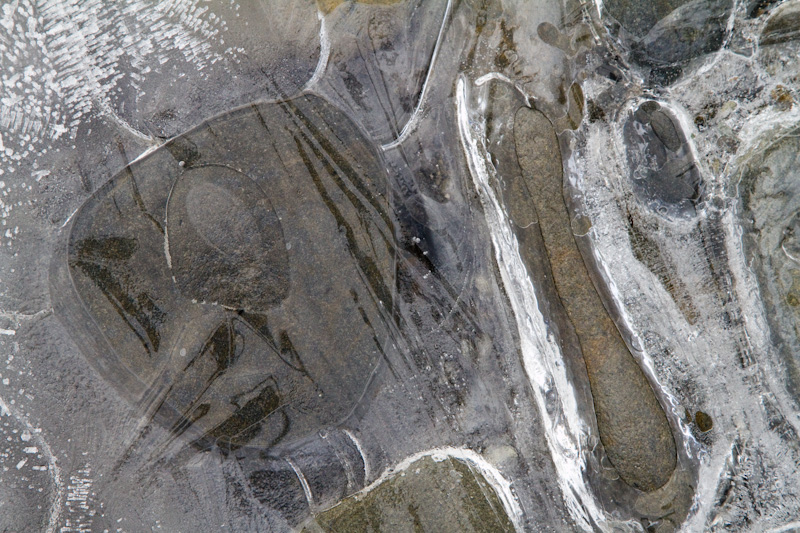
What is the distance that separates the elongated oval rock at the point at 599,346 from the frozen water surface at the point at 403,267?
0.02 m

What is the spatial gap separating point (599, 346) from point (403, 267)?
1.55 meters

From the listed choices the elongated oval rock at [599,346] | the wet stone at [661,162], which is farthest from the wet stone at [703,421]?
the wet stone at [661,162]

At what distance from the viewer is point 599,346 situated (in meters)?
3.14

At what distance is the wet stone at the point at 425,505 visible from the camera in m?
3.08

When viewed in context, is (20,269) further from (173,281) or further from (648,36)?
(648,36)

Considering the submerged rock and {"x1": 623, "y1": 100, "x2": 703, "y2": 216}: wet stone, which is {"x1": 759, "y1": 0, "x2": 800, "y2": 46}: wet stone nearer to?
{"x1": 623, "y1": 100, "x2": 703, "y2": 216}: wet stone

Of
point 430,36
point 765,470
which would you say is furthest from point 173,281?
point 765,470

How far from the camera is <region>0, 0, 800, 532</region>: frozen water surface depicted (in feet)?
10.00

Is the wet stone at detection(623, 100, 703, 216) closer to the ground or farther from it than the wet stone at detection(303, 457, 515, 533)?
farther from it

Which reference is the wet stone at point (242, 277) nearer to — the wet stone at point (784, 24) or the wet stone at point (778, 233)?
the wet stone at point (778, 233)

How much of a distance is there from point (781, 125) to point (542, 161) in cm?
172

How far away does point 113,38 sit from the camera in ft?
10.0

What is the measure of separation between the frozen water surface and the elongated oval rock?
0.05 feet

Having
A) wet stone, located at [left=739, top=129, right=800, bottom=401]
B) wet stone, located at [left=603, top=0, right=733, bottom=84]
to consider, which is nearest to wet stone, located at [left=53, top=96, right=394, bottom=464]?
wet stone, located at [left=603, top=0, right=733, bottom=84]
